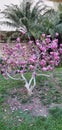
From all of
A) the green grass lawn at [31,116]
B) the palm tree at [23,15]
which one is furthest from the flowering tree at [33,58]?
the palm tree at [23,15]

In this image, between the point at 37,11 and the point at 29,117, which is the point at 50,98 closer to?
the point at 29,117

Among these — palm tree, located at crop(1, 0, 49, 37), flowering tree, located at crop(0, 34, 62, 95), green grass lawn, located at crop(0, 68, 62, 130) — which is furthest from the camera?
palm tree, located at crop(1, 0, 49, 37)

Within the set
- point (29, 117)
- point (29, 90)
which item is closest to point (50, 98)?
point (29, 90)

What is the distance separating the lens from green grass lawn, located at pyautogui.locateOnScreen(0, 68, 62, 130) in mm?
4469

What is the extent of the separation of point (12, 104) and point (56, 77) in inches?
76.1

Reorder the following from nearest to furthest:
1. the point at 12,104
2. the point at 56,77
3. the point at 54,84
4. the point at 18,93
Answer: the point at 12,104 → the point at 18,93 → the point at 54,84 → the point at 56,77

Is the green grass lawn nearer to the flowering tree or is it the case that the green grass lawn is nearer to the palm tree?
the flowering tree

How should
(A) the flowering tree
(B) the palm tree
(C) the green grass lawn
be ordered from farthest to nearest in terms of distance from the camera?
(B) the palm tree → (A) the flowering tree → (C) the green grass lawn

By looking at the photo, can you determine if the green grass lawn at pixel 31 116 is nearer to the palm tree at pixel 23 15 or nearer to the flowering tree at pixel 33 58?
the flowering tree at pixel 33 58

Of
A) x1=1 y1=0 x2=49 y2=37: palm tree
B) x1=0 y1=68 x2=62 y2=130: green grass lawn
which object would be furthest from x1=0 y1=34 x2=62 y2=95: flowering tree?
x1=1 y1=0 x2=49 y2=37: palm tree

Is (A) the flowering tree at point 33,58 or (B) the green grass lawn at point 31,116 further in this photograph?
(A) the flowering tree at point 33,58

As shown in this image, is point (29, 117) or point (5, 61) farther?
point (5, 61)

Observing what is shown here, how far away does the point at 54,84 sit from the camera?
6.11 meters

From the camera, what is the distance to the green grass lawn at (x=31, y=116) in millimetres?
4469
